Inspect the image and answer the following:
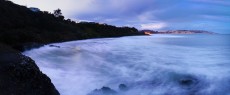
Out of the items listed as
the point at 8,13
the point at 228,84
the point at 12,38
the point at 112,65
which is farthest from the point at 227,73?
the point at 8,13

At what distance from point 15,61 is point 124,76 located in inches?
236

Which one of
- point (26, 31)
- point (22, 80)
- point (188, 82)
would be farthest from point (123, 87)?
point (26, 31)

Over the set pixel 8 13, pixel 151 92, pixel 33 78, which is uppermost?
pixel 8 13

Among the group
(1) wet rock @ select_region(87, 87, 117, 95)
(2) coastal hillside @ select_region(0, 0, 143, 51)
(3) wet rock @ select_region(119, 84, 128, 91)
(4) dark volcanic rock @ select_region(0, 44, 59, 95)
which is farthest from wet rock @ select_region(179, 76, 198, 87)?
(2) coastal hillside @ select_region(0, 0, 143, 51)

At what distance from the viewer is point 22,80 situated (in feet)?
35.0

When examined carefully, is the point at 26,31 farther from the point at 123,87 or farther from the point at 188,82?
the point at 188,82

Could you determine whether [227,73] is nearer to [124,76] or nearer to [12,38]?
[124,76]

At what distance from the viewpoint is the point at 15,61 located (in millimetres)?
12234

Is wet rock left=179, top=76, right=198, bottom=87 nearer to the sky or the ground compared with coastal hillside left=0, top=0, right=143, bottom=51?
nearer to the ground

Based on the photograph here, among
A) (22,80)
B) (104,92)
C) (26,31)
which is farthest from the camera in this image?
(26,31)

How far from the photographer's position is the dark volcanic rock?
989 centimetres

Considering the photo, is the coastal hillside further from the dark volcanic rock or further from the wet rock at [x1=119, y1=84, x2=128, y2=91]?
the dark volcanic rock

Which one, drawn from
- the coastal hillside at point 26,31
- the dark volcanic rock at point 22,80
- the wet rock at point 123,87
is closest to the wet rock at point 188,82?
the wet rock at point 123,87

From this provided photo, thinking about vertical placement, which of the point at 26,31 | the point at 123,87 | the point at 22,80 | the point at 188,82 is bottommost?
the point at 123,87
